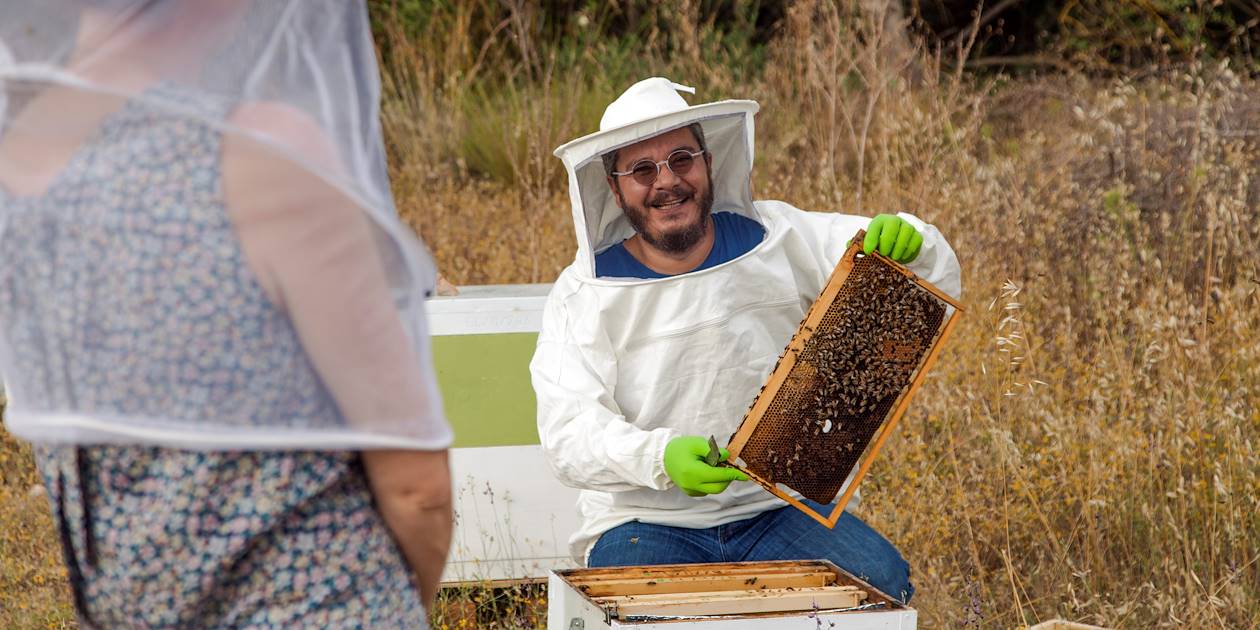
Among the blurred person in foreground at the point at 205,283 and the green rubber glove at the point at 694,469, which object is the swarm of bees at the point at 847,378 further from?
the blurred person in foreground at the point at 205,283

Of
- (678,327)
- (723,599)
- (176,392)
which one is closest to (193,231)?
(176,392)

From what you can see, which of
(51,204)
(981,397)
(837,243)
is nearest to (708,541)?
(837,243)

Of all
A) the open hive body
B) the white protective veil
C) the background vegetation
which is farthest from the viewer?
the background vegetation

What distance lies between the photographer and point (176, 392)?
4.47ft

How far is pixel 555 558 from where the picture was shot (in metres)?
3.69

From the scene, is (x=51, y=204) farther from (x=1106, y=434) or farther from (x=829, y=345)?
(x=1106, y=434)

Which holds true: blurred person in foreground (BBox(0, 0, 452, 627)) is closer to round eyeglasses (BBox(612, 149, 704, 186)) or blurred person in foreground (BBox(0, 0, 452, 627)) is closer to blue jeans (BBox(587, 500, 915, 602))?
blue jeans (BBox(587, 500, 915, 602))

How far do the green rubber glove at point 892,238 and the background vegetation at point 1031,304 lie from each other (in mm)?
381

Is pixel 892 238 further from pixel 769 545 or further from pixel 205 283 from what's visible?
pixel 205 283

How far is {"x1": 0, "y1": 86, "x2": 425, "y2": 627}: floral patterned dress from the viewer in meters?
1.34

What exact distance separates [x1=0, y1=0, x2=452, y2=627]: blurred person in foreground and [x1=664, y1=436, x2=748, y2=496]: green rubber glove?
4.74 ft

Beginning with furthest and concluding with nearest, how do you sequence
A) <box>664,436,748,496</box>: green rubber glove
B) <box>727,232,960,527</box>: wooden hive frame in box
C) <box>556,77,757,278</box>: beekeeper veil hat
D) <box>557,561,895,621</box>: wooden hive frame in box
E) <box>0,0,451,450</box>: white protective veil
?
<box>556,77,757,278</box>: beekeeper veil hat, <box>727,232,960,527</box>: wooden hive frame in box, <box>664,436,748,496</box>: green rubber glove, <box>557,561,895,621</box>: wooden hive frame in box, <box>0,0,451,450</box>: white protective veil

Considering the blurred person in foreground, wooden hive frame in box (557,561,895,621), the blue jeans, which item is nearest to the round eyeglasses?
the blue jeans

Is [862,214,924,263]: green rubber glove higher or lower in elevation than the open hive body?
higher
